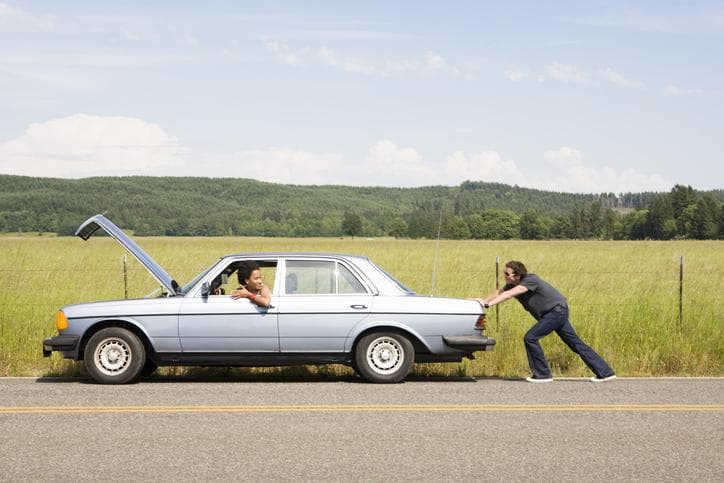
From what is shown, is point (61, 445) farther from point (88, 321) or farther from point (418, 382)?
point (418, 382)

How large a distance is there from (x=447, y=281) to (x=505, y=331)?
17.6 m

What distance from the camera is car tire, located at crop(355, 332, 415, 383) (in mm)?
10914

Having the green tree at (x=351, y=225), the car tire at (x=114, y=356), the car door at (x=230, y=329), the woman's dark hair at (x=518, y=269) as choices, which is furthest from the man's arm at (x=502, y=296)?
the green tree at (x=351, y=225)

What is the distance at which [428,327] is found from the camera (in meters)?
11.0

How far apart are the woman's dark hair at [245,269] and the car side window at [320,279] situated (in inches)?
16.2

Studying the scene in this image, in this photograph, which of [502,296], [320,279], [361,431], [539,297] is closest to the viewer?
[361,431]

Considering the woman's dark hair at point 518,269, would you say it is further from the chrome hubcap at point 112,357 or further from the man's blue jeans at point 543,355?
the chrome hubcap at point 112,357

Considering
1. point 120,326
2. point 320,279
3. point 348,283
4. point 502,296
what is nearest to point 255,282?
point 320,279

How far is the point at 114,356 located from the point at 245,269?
173 centimetres

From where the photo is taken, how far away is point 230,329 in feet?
36.0

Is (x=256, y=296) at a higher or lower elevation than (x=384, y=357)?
higher

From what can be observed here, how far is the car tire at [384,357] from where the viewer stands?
10.9 m

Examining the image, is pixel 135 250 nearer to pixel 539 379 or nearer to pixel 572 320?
pixel 539 379

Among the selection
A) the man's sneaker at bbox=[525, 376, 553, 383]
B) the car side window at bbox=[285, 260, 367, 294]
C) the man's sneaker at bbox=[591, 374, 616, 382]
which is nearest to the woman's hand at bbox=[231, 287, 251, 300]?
the car side window at bbox=[285, 260, 367, 294]
